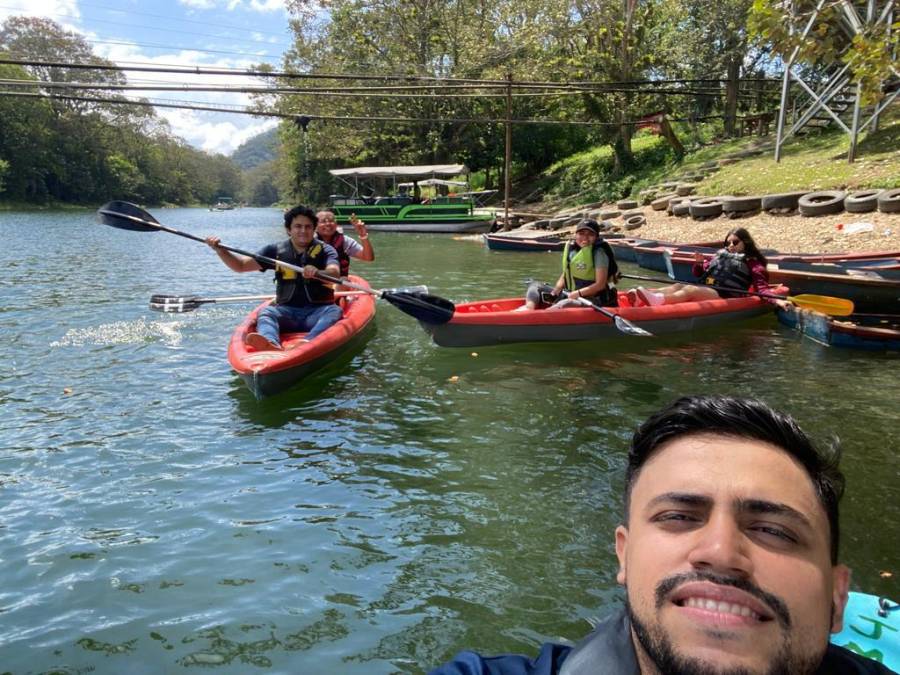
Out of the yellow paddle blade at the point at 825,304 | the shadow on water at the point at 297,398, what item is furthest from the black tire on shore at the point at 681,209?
the shadow on water at the point at 297,398

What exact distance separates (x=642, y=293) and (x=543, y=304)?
1.53 meters

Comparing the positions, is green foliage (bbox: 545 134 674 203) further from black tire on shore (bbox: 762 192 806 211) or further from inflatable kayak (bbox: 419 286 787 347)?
inflatable kayak (bbox: 419 286 787 347)

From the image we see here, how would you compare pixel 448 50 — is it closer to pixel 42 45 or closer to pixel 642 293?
pixel 642 293

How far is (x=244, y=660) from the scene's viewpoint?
312cm

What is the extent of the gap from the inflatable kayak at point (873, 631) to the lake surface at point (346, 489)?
1.33 m

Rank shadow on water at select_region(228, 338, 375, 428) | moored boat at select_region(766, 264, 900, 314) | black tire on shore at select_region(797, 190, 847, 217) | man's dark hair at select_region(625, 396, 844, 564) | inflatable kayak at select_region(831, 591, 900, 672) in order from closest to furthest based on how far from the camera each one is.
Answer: man's dark hair at select_region(625, 396, 844, 564), inflatable kayak at select_region(831, 591, 900, 672), shadow on water at select_region(228, 338, 375, 428), moored boat at select_region(766, 264, 900, 314), black tire on shore at select_region(797, 190, 847, 217)

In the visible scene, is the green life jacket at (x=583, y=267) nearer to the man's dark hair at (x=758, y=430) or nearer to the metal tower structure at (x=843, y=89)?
the metal tower structure at (x=843, y=89)

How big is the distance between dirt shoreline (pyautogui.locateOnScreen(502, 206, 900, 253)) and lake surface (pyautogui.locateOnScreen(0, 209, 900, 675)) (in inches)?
207

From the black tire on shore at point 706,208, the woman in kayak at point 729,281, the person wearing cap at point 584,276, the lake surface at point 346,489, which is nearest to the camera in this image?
the lake surface at point 346,489

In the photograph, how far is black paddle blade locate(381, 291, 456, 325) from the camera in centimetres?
766

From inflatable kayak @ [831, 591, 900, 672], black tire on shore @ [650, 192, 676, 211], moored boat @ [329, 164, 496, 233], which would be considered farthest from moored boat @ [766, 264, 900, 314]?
moored boat @ [329, 164, 496, 233]

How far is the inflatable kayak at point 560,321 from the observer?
8.17 meters

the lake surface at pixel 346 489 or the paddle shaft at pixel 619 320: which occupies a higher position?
the paddle shaft at pixel 619 320

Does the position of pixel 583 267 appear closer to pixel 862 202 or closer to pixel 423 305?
pixel 423 305
